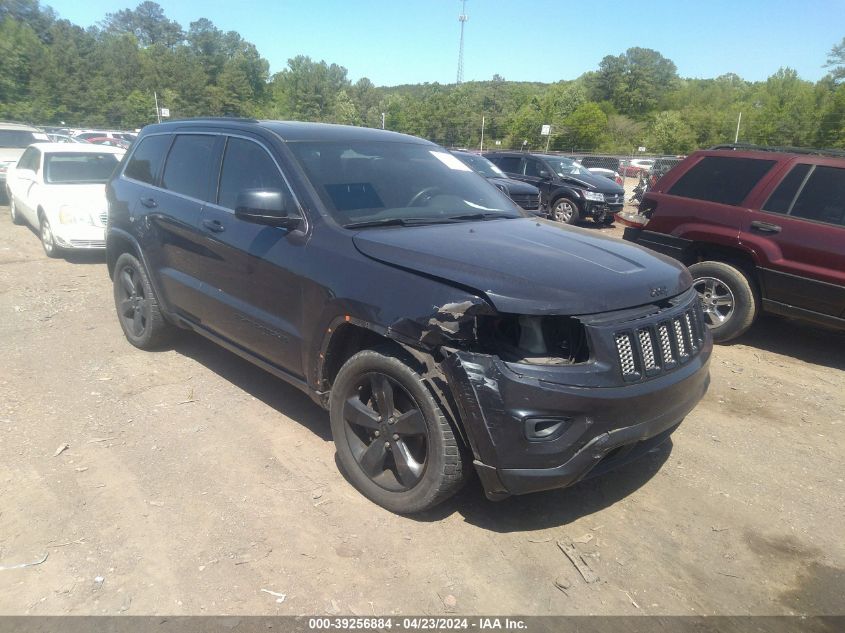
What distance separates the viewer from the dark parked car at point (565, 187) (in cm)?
1436

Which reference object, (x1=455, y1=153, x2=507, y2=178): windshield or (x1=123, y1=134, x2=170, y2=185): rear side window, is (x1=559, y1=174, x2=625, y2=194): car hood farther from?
(x1=123, y1=134, x2=170, y2=185): rear side window

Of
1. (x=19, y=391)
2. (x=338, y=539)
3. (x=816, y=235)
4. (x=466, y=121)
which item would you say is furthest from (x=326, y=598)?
(x=466, y=121)

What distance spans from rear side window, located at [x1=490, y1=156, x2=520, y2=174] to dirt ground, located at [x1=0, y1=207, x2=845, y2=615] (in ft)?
38.6

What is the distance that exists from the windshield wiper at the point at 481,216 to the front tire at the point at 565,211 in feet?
35.8

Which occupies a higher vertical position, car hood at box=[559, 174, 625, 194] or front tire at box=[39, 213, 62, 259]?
car hood at box=[559, 174, 625, 194]

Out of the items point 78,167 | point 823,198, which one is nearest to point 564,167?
point 823,198

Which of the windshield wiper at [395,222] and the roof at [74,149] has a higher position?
the roof at [74,149]

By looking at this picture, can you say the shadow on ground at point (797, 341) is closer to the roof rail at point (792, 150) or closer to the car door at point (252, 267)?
the roof rail at point (792, 150)

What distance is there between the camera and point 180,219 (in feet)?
14.5

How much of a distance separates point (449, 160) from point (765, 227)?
127 inches

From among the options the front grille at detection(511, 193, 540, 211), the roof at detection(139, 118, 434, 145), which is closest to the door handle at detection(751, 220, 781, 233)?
the roof at detection(139, 118, 434, 145)

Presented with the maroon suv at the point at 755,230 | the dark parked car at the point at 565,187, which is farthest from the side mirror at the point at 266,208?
the dark parked car at the point at 565,187

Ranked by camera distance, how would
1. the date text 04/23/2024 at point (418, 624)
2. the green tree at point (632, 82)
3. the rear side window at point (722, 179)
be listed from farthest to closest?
the green tree at point (632, 82) → the rear side window at point (722, 179) → the date text 04/23/2024 at point (418, 624)

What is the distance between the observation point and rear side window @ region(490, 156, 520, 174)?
15812 mm
